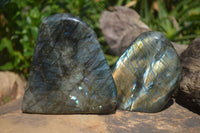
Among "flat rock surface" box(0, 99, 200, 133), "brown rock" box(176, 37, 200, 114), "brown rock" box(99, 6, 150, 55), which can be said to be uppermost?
"brown rock" box(99, 6, 150, 55)

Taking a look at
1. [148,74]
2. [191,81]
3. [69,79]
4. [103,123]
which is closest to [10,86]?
[69,79]

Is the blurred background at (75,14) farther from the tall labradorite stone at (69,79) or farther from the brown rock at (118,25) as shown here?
the tall labradorite stone at (69,79)

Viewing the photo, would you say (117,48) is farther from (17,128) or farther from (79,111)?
(17,128)

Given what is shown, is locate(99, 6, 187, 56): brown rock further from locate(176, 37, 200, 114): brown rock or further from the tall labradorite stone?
the tall labradorite stone

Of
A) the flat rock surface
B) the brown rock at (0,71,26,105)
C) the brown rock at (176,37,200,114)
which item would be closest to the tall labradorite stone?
the flat rock surface

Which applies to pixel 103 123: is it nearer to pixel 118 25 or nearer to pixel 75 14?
pixel 118 25

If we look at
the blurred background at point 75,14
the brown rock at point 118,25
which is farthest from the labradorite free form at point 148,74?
the brown rock at point 118,25

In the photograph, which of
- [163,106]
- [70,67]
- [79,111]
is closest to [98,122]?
[79,111]
